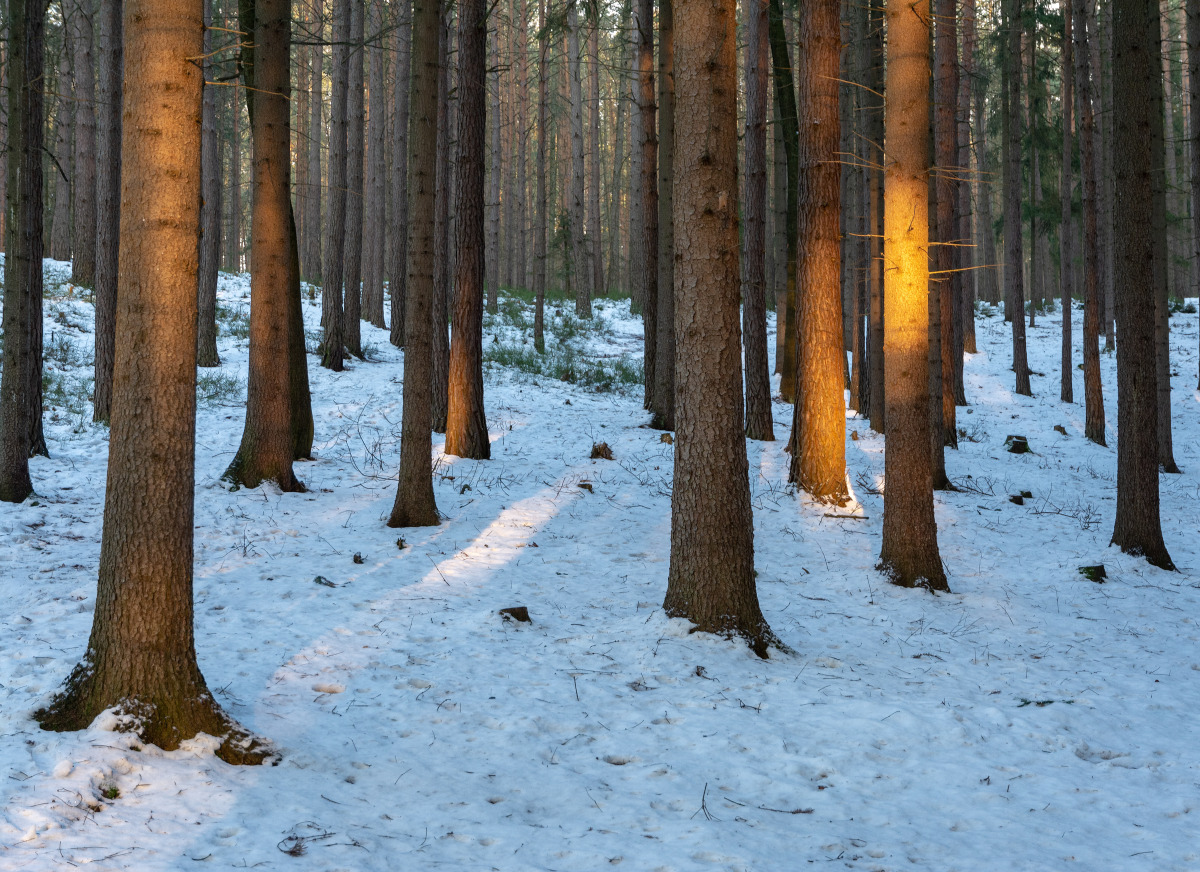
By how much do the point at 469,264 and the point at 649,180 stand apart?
4388 mm

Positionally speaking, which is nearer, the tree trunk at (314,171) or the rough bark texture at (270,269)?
the rough bark texture at (270,269)

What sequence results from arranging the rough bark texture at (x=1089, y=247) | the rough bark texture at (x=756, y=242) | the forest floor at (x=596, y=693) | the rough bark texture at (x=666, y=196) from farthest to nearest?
1. the rough bark texture at (x=1089, y=247)
2. the rough bark texture at (x=756, y=242)
3. the rough bark texture at (x=666, y=196)
4. the forest floor at (x=596, y=693)

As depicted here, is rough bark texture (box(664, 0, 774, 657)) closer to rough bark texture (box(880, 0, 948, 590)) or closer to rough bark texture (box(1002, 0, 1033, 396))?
rough bark texture (box(880, 0, 948, 590))

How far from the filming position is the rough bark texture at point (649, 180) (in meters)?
12.4

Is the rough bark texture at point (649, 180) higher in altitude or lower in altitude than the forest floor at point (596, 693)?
higher

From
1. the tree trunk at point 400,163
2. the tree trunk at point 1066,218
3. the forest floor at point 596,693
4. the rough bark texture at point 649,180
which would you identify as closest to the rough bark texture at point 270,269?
the forest floor at point 596,693

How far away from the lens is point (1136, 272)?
25.2 feet

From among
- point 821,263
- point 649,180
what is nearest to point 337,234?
point 649,180

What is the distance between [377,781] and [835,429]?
22.0 feet

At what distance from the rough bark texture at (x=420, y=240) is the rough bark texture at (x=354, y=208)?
335 inches

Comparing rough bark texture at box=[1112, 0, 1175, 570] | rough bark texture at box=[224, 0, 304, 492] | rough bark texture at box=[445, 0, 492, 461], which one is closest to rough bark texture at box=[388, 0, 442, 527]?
rough bark texture at box=[224, 0, 304, 492]

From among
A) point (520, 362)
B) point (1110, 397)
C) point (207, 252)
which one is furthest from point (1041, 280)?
point (207, 252)

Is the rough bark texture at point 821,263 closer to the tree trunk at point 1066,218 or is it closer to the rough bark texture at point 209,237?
the rough bark texture at point 209,237

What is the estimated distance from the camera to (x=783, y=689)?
476 centimetres
